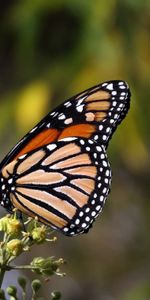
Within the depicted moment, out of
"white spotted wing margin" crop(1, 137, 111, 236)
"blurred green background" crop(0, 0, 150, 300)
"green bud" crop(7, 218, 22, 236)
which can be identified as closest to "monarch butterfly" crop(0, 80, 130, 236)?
"white spotted wing margin" crop(1, 137, 111, 236)

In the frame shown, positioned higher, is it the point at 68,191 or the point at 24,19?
the point at 24,19

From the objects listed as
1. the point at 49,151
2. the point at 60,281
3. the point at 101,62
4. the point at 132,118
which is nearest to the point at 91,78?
the point at 101,62

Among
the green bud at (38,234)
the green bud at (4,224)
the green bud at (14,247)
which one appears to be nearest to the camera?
the green bud at (14,247)

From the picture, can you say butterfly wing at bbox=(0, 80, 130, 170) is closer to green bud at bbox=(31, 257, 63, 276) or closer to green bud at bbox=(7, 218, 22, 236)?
green bud at bbox=(7, 218, 22, 236)

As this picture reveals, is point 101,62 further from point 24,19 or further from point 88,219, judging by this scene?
point 88,219

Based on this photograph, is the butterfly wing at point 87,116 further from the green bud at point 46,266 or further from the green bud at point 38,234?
the green bud at point 46,266

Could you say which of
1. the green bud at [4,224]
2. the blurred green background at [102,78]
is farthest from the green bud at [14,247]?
the blurred green background at [102,78]
